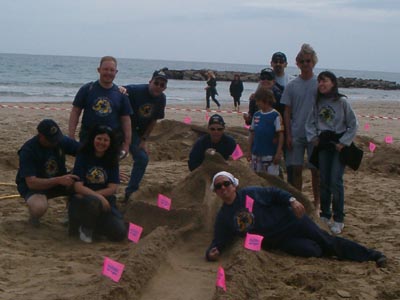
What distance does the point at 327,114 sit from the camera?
5.58 meters

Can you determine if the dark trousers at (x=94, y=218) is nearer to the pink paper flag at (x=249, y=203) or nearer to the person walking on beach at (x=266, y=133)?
the pink paper flag at (x=249, y=203)

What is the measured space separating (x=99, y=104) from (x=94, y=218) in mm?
1129

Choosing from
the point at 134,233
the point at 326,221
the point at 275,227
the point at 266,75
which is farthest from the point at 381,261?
the point at 266,75

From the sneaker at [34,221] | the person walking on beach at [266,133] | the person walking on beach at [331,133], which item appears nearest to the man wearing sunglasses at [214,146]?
the person walking on beach at [266,133]

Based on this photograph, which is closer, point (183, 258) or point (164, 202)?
point (183, 258)

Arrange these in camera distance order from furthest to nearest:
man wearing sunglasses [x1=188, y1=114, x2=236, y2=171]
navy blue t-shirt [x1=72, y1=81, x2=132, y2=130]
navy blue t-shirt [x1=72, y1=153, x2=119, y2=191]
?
1. man wearing sunglasses [x1=188, y1=114, x2=236, y2=171]
2. navy blue t-shirt [x1=72, y1=81, x2=132, y2=130]
3. navy blue t-shirt [x1=72, y1=153, x2=119, y2=191]

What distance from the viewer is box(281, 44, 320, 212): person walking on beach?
563 centimetres

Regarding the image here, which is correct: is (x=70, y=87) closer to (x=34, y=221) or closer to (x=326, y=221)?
(x=34, y=221)

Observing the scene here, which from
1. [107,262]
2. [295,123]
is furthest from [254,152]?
[107,262]

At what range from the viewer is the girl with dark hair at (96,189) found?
524 cm

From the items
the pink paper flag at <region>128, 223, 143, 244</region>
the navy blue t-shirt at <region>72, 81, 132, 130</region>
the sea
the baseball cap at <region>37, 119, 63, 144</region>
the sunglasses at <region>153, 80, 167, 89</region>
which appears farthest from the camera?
the sea

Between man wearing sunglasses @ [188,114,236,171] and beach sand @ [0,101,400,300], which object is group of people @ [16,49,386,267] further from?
beach sand @ [0,101,400,300]

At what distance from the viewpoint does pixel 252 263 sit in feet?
13.9

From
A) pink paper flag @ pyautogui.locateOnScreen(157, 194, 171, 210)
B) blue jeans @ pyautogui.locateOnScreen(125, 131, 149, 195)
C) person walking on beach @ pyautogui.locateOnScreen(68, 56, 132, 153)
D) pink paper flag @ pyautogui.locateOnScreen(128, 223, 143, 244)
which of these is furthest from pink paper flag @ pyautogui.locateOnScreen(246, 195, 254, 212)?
blue jeans @ pyautogui.locateOnScreen(125, 131, 149, 195)
